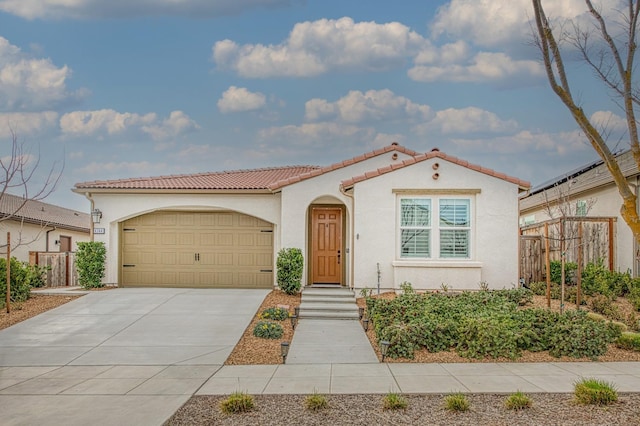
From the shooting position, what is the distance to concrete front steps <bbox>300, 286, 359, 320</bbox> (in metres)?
13.6

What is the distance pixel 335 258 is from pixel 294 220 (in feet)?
6.07

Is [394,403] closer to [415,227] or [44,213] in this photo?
[415,227]

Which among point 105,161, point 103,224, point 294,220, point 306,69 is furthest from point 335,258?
point 105,161

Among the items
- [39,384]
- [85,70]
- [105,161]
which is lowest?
[39,384]

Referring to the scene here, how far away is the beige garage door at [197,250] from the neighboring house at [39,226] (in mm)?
4120

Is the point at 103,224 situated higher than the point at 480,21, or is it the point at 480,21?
the point at 480,21

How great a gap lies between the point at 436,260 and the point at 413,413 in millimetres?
8609

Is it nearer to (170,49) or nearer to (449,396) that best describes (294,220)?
(170,49)

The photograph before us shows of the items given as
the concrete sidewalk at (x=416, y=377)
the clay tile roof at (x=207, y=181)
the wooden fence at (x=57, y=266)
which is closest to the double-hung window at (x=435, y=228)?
the clay tile roof at (x=207, y=181)

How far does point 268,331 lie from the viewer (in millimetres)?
11477

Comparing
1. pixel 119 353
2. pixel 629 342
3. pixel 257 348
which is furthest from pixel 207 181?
pixel 629 342

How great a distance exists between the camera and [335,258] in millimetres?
16984

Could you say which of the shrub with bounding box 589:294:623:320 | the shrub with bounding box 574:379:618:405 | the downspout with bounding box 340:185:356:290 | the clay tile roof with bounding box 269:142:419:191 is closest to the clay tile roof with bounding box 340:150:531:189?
the downspout with bounding box 340:185:356:290

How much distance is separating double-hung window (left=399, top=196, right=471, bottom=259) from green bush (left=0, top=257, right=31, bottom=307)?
34.6 ft
